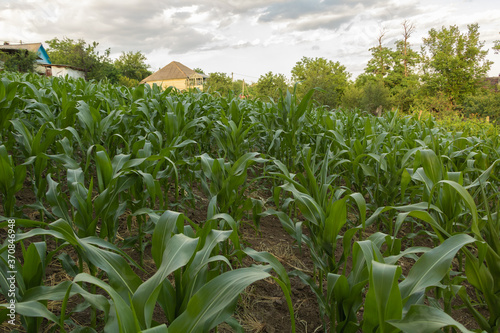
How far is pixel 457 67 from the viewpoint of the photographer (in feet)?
103

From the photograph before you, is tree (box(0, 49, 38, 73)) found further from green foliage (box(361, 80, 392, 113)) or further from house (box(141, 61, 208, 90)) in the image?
house (box(141, 61, 208, 90))

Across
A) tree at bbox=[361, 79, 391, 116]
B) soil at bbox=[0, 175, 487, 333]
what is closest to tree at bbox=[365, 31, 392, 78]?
tree at bbox=[361, 79, 391, 116]

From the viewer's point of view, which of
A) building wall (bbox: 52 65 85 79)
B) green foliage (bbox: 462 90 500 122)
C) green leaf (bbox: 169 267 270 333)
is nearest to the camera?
green leaf (bbox: 169 267 270 333)

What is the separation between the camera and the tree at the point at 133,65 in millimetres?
52031

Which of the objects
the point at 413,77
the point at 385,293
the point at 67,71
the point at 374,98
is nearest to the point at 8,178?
the point at 385,293

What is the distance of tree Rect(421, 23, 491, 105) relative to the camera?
3106 centimetres

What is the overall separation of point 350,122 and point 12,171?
3706mm

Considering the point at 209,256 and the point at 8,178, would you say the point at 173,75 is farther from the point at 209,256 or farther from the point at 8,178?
the point at 209,256

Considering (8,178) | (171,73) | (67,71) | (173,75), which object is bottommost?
(8,178)

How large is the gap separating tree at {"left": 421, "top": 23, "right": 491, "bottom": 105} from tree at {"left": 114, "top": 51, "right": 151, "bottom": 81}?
43.4 metres

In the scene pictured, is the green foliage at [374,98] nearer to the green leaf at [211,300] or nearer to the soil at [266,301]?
the soil at [266,301]

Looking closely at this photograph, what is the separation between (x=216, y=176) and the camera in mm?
1922

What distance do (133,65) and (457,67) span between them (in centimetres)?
4775

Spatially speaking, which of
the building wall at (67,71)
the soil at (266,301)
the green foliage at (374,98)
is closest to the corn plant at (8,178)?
the soil at (266,301)
